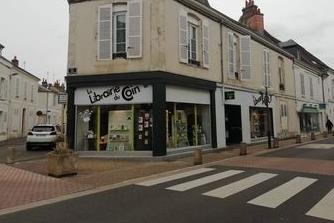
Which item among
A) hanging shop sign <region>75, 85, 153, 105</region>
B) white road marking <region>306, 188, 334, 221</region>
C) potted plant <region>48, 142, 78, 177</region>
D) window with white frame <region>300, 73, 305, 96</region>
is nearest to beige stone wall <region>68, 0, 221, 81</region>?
hanging shop sign <region>75, 85, 153, 105</region>

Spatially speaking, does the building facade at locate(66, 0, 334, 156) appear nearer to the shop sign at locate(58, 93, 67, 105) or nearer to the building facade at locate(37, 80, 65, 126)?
the shop sign at locate(58, 93, 67, 105)

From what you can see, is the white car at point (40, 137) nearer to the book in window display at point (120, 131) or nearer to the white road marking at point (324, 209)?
the book in window display at point (120, 131)

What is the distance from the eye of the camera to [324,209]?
22.3ft

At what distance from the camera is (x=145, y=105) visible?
51.1ft

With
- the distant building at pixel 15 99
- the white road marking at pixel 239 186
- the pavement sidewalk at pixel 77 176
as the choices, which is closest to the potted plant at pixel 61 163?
the pavement sidewalk at pixel 77 176

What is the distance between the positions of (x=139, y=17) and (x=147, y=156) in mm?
5401

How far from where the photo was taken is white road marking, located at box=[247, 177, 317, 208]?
24.1ft

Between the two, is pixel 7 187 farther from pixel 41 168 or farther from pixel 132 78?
pixel 132 78

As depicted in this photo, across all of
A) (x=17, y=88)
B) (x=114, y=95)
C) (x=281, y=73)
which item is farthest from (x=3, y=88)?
(x=281, y=73)

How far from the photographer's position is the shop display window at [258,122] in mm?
23078

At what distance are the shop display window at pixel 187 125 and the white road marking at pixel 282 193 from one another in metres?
6.90

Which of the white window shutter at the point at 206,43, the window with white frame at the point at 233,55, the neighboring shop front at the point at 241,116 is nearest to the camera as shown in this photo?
the white window shutter at the point at 206,43

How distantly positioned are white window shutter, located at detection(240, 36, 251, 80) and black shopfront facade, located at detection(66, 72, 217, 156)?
523 centimetres

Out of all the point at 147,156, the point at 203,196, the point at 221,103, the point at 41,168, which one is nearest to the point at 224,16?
the point at 221,103
